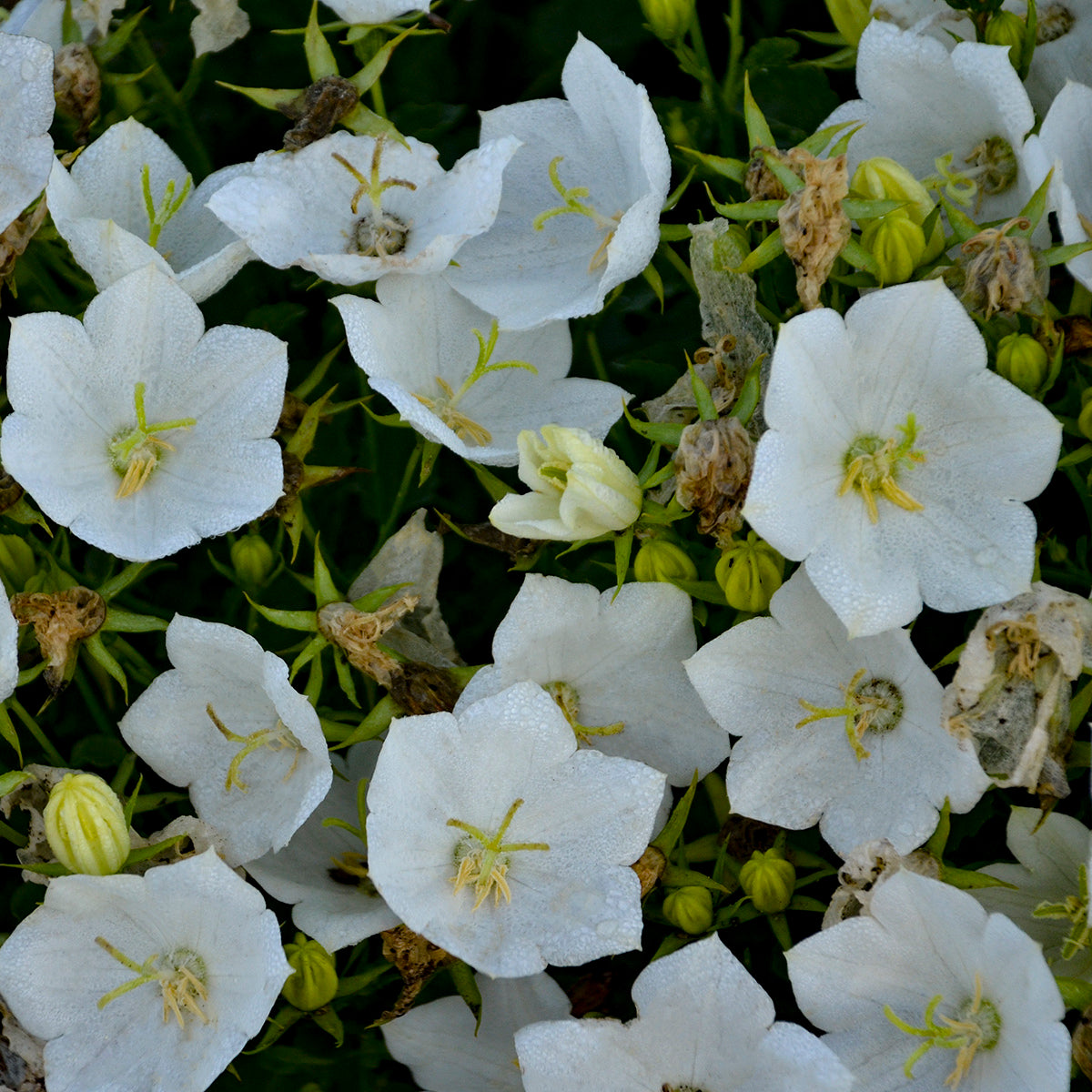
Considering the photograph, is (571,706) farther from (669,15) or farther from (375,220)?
(669,15)

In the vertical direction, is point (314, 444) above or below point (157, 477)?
below

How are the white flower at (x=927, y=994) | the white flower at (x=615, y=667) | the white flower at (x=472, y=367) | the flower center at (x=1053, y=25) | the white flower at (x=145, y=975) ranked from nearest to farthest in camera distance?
the white flower at (x=927, y=994)
the white flower at (x=145, y=975)
the white flower at (x=615, y=667)
the white flower at (x=472, y=367)
the flower center at (x=1053, y=25)

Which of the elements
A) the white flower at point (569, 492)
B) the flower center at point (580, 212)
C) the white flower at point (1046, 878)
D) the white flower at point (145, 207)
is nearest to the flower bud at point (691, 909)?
the white flower at point (1046, 878)

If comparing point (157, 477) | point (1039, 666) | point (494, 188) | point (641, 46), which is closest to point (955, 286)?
point (1039, 666)

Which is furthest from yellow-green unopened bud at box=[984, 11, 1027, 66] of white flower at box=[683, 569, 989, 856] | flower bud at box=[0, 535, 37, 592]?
flower bud at box=[0, 535, 37, 592]

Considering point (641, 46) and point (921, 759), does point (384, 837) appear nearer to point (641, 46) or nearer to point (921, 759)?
point (921, 759)

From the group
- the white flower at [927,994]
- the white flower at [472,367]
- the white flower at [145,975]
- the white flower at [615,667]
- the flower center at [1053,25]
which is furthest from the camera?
the flower center at [1053,25]

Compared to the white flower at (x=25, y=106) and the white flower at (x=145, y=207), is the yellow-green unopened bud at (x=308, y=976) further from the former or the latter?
the white flower at (x=25, y=106)
